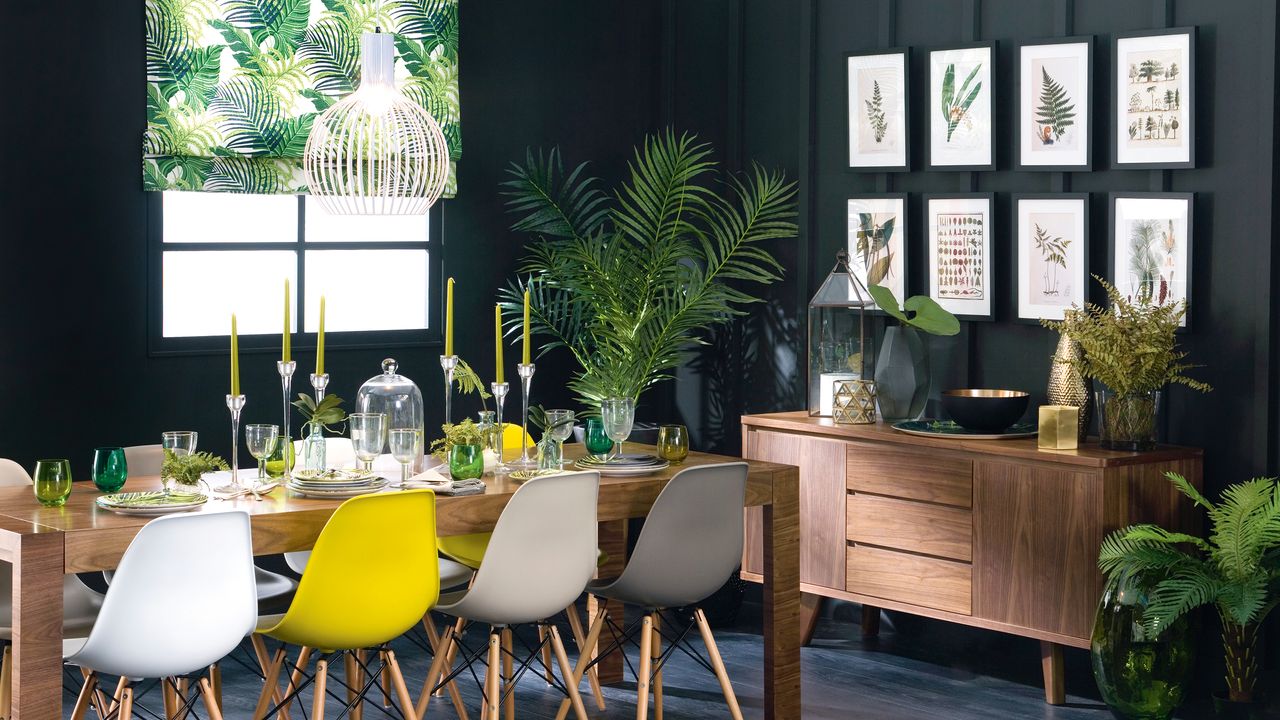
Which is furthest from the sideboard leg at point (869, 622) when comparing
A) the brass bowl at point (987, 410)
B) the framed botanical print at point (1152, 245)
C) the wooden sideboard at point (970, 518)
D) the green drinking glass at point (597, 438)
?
the green drinking glass at point (597, 438)

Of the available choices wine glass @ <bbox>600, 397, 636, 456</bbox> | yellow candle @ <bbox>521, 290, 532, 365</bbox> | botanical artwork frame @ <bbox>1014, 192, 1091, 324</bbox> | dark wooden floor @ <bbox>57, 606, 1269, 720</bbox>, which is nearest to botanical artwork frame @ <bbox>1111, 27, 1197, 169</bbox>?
botanical artwork frame @ <bbox>1014, 192, 1091, 324</bbox>

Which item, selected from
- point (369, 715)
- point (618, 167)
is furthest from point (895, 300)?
point (369, 715)

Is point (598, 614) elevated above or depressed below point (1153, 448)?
below

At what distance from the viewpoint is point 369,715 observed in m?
4.72

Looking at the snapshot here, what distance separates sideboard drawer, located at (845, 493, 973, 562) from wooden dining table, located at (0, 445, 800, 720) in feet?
2.53

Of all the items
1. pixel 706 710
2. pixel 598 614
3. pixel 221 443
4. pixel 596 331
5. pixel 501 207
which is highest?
pixel 501 207

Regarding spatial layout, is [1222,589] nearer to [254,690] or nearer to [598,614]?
[598,614]

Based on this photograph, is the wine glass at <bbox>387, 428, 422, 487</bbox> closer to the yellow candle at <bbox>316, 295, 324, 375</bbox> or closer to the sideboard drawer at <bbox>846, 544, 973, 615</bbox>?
the yellow candle at <bbox>316, 295, 324, 375</bbox>

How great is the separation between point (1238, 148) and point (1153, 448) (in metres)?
1.00

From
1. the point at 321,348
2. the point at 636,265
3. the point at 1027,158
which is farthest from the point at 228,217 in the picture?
the point at 1027,158

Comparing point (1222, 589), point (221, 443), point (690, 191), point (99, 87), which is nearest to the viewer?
point (1222, 589)

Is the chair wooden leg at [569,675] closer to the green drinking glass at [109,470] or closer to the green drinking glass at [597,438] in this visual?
the green drinking glass at [597,438]

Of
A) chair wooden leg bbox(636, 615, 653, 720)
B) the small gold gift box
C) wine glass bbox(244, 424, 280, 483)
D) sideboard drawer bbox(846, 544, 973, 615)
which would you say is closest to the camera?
wine glass bbox(244, 424, 280, 483)

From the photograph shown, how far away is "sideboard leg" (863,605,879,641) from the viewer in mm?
5770
